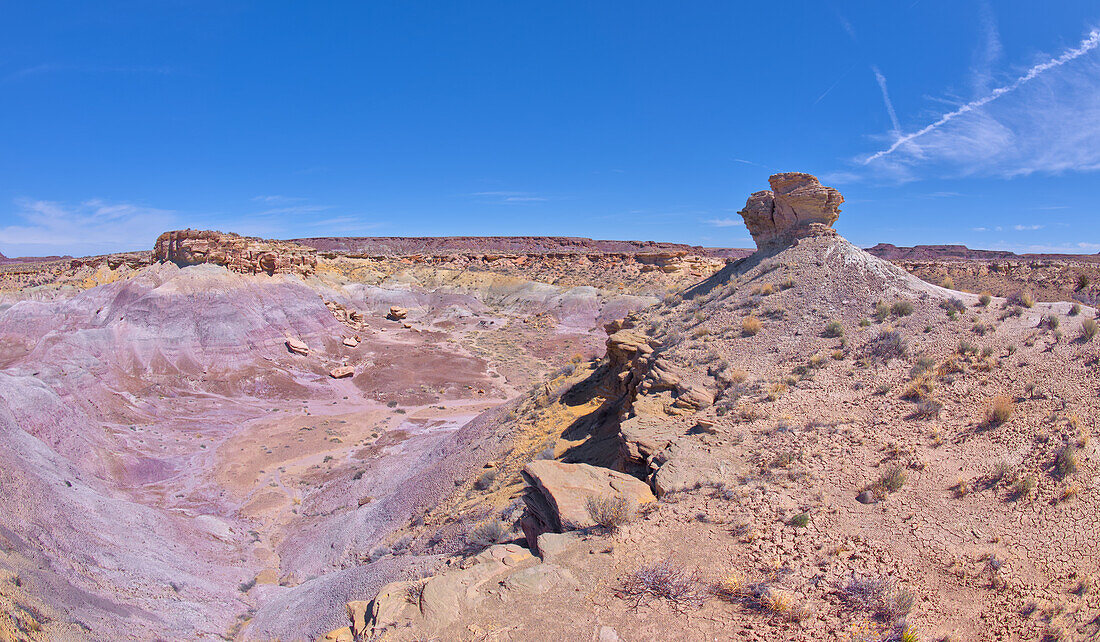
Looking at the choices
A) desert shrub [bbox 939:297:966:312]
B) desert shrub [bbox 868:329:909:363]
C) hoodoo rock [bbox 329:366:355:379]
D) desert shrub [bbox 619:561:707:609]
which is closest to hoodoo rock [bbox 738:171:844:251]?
desert shrub [bbox 939:297:966:312]

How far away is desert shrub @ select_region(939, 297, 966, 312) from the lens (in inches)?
479

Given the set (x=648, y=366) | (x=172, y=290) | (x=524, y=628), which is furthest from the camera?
(x=172, y=290)

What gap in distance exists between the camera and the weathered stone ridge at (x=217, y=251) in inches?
1252

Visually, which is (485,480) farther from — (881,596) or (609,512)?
(881,596)

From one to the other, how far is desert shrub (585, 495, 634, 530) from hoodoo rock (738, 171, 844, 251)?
14997 millimetres

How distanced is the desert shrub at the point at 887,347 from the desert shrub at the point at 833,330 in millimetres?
812

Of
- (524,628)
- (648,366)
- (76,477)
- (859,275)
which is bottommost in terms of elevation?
(76,477)

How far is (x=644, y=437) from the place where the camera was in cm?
899

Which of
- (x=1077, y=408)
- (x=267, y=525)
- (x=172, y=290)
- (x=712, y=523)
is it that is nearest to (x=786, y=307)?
(x=1077, y=408)

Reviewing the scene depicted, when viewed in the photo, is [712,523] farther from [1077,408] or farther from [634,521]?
[1077,408]

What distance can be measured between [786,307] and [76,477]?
20.2 meters

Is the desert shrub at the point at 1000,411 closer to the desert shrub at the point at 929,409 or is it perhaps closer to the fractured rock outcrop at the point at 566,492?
the desert shrub at the point at 929,409

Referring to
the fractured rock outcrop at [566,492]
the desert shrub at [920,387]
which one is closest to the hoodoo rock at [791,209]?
the desert shrub at [920,387]

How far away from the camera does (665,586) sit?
5363mm
